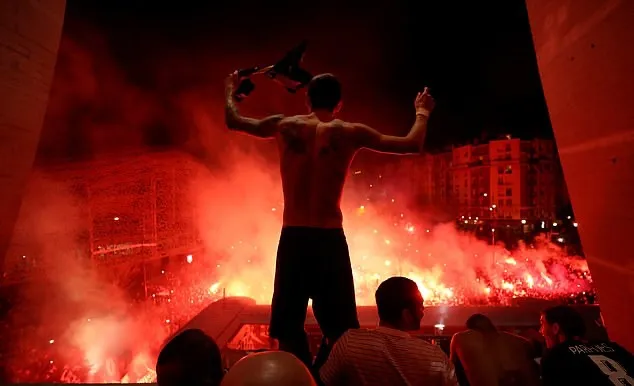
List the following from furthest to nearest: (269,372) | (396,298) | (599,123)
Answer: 1. (599,123)
2. (396,298)
3. (269,372)

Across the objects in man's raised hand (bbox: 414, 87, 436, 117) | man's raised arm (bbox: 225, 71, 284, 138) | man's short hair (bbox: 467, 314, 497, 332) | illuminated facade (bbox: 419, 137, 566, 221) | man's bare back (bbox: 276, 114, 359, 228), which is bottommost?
man's short hair (bbox: 467, 314, 497, 332)

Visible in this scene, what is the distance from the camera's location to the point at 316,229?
2.51 meters

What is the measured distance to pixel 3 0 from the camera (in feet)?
8.73

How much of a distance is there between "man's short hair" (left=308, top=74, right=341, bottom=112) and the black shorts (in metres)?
0.84

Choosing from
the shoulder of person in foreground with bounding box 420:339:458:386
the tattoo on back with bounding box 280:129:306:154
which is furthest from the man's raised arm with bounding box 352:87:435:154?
the shoulder of person in foreground with bounding box 420:339:458:386

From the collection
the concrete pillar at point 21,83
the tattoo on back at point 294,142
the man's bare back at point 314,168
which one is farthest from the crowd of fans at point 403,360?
the concrete pillar at point 21,83

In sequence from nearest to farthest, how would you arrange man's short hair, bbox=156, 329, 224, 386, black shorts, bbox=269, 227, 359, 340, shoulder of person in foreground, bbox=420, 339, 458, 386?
man's short hair, bbox=156, 329, 224, 386, shoulder of person in foreground, bbox=420, 339, 458, 386, black shorts, bbox=269, 227, 359, 340

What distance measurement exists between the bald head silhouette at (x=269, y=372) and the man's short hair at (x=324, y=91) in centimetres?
172

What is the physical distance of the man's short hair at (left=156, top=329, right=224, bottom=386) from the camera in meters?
1.71

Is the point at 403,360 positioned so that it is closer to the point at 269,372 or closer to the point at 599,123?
the point at 269,372

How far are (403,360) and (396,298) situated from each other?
0.36m

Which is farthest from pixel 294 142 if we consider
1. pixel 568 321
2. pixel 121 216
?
pixel 121 216

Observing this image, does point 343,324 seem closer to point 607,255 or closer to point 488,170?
point 607,255

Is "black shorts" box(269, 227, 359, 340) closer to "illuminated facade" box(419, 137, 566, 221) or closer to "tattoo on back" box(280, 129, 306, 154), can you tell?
"tattoo on back" box(280, 129, 306, 154)
